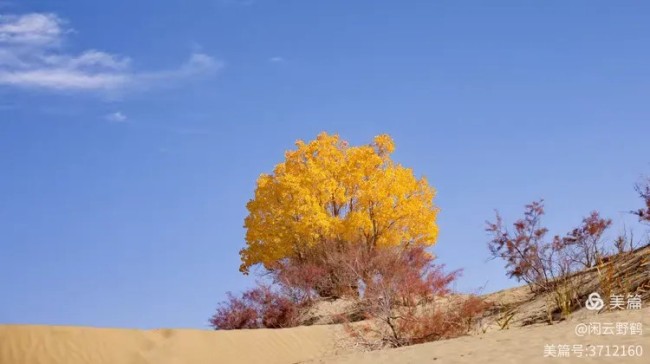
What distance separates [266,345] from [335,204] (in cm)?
1201

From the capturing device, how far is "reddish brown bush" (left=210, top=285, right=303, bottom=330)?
24891mm

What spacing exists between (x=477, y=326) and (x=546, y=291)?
3208mm

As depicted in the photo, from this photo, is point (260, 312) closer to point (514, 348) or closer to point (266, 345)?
point (266, 345)

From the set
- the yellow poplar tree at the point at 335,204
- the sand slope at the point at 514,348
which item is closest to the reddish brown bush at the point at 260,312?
the yellow poplar tree at the point at 335,204

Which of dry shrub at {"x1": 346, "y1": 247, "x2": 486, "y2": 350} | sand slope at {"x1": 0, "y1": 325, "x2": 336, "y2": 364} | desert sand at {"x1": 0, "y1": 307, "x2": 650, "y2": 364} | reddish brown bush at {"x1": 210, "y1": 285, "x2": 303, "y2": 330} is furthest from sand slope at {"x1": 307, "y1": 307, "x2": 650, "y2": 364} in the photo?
reddish brown bush at {"x1": 210, "y1": 285, "x2": 303, "y2": 330}

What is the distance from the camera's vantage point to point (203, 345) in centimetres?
1705

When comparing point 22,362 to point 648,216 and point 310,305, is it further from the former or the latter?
point 648,216

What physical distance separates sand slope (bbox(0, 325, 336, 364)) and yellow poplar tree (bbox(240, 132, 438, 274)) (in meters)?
10.7

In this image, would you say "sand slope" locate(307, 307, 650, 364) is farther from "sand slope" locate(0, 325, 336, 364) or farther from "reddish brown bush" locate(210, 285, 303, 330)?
"reddish brown bush" locate(210, 285, 303, 330)

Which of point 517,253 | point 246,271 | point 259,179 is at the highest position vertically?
point 259,179

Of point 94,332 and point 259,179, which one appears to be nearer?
point 94,332

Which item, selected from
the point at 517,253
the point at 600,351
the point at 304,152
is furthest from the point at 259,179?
the point at 600,351

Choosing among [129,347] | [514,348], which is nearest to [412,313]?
[514,348]

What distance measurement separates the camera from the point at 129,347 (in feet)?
53.2
